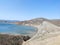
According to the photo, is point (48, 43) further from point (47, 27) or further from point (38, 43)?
point (47, 27)

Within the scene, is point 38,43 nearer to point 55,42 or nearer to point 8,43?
point 55,42

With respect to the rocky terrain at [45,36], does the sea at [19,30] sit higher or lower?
lower

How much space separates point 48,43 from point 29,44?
125 centimetres

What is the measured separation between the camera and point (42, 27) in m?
7.24

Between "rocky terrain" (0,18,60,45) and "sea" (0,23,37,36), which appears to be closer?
"rocky terrain" (0,18,60,45)

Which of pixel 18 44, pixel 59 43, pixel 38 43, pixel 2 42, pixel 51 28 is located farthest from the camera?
pixel 2 42

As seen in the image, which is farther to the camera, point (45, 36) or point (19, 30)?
point (19, 30)

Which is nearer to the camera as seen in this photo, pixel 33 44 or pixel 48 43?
pixel 48 43

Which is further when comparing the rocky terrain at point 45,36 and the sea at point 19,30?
the sea at point 19,30

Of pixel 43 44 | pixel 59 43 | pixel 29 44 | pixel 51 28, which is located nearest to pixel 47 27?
pixel 51 28

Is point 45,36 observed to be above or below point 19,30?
above

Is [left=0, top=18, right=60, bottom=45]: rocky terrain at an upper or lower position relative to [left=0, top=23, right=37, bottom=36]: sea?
upper

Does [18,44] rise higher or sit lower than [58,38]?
lower

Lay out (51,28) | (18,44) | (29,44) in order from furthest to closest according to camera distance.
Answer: (18,44) < (51,28) < (29,44)
